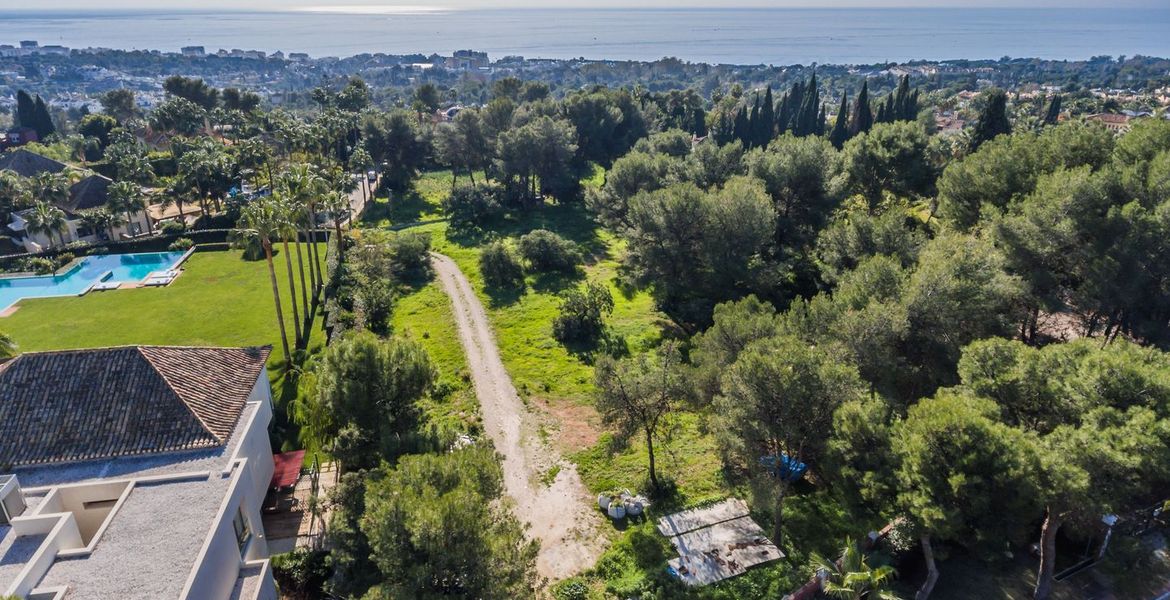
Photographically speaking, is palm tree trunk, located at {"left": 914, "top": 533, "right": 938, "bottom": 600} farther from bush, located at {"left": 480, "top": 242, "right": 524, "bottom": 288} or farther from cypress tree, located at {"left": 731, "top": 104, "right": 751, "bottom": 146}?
cypress tree, located at {"left": 731, "top": 104, "right": 751, "bottom": 146}

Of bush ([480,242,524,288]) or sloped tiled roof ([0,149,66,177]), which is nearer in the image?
bush ([480,242,524,288])

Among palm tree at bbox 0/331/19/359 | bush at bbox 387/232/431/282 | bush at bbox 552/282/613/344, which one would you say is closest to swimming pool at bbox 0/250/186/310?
bush at bbox 387/232/431/282

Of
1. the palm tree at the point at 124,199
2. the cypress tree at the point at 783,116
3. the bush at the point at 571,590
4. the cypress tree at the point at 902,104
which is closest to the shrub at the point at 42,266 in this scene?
the palm tree at the point at 124,199

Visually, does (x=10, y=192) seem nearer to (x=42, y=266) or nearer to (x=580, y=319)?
(x=42, y=266)

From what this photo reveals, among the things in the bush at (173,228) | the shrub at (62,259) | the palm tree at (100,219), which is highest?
the palm tree at (100,219)

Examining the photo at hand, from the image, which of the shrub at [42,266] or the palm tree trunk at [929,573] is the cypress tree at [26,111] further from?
the palm tree trunk at [929,573]

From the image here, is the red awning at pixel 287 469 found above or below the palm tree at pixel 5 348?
below

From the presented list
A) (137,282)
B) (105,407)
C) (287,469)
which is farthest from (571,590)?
(137,282)
